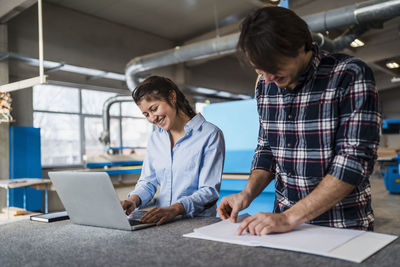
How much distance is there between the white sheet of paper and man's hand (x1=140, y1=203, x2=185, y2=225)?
253 mm

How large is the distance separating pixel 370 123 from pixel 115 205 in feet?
2.79

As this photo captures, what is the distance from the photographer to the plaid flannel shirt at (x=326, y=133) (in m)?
1.09

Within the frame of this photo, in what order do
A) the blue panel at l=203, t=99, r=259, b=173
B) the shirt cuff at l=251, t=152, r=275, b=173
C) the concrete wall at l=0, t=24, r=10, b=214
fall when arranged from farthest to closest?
the concrete wall at l=0, t=24, r=10, b=214 < the blue panel at l=203, t=99, r=259, b=173 < the shirt cuff at l=251, t=152, r=275, b=173

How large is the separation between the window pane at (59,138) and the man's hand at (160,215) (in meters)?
7.88

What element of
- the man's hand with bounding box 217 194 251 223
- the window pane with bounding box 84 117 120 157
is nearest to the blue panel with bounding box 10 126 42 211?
the window pane with bounding box 84 117 120 157

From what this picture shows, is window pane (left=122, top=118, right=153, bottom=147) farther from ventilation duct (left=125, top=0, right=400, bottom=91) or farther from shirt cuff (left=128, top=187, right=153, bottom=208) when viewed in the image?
shirt cuff (left=128, top=187, right=153, bottom=208)

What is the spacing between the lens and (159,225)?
1321 millimetres

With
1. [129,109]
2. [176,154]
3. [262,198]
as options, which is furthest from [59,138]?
[176,154]

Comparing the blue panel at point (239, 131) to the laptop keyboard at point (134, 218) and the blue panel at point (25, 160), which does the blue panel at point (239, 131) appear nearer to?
the laptop keyboard at point (134, 218)

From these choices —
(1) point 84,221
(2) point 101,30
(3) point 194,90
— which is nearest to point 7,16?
(2) point 101,30

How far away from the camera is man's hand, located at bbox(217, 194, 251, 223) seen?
1260mm

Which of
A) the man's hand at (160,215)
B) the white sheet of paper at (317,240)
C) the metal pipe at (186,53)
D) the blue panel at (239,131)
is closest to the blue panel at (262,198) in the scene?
the blue panel at (239,131)

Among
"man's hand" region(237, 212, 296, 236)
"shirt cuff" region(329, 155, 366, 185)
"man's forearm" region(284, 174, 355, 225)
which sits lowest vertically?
"man's hand" region(237, 212, 296, 236)

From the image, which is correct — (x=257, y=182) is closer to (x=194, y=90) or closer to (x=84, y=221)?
(x=84, y=221)
